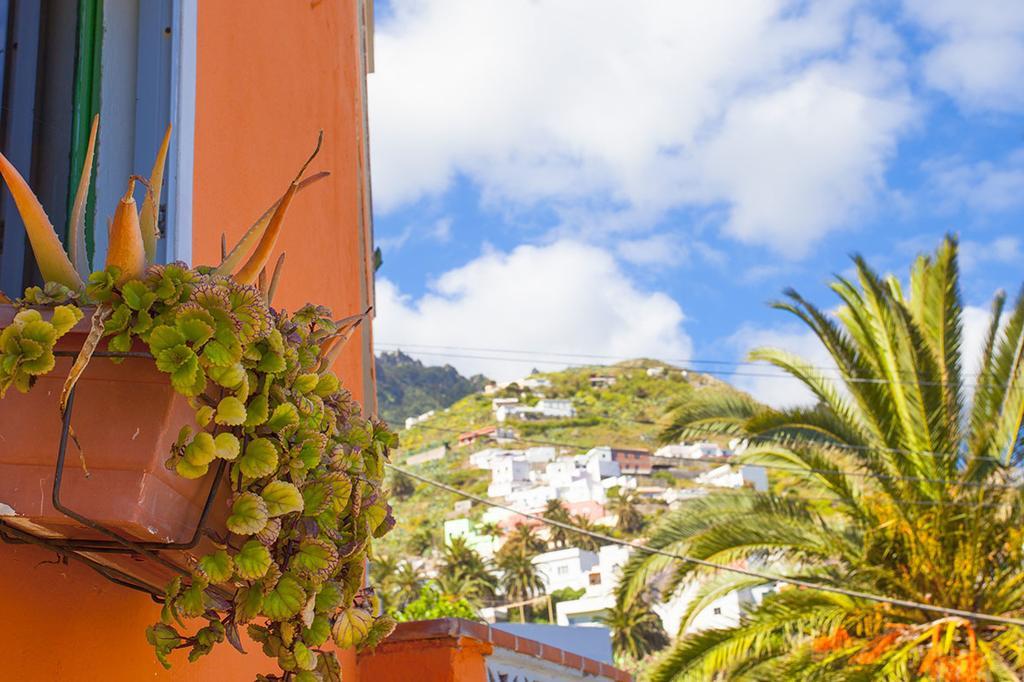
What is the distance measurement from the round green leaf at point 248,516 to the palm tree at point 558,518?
5468 centimetres

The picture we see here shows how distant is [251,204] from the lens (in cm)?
269

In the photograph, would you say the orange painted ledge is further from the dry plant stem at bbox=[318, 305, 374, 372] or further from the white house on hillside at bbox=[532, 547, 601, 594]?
the white house on hillside at bbox=[532, 547, 601, 594]

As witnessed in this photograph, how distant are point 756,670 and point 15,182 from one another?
10408mm

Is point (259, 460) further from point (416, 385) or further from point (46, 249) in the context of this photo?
point (416, 385)

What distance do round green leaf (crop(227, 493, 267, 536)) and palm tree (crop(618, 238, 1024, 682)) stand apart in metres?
9.61

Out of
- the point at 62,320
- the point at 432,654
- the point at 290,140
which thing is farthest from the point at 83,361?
the point at 432,654

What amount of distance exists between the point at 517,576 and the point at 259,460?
192 feet

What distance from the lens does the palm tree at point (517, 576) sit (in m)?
58.2

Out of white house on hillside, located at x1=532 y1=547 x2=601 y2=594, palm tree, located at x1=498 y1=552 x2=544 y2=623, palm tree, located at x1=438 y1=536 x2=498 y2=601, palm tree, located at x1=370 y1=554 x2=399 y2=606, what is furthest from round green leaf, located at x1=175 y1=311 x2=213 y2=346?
white house on hillside, located at x1=532 y1=547 x2=601 y2=594

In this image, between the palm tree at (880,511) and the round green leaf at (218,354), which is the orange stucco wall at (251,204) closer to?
the round green leaf at (218,354)

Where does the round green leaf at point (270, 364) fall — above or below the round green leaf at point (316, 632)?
above

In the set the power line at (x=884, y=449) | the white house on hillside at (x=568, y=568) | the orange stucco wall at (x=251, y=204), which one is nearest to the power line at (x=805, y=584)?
the power line at (x=884, y=449)

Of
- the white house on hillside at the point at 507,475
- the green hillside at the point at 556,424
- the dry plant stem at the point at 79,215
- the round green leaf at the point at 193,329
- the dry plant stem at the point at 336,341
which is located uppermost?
the green hillside at the point at 556,424

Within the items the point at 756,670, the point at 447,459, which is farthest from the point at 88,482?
the point at 447,459
